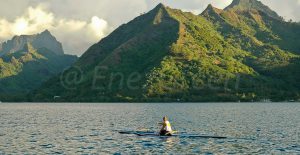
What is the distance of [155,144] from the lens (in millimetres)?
81312

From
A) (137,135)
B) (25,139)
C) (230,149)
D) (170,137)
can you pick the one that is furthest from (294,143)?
(25,139)

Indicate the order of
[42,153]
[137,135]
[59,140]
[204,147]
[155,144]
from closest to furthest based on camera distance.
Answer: [42,153]
[204,147]
[155,144]
[59,140]
[137,135]

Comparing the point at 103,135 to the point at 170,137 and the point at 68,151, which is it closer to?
the point at 170,137

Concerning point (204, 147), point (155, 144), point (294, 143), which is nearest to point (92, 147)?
point (155, 144)

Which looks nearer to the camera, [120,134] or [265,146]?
[265,146]

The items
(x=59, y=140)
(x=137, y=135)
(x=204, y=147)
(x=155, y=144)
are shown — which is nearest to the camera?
(x=204, y=147)

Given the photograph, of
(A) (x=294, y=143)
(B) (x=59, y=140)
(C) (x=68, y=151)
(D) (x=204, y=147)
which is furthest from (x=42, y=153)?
(A) (x=294, y=143)

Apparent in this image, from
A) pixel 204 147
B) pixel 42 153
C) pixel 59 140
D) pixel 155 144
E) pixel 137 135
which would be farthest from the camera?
pixel 137 135

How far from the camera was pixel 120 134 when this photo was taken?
99938mm

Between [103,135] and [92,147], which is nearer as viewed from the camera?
[92,147]

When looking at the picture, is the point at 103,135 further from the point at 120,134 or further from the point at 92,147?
the point at 92,147

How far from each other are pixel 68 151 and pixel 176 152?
18.0 metres

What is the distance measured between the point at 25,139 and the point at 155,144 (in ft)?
93.9

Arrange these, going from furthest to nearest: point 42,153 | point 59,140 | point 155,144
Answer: point 59,140
point 155,144
point 42,153
